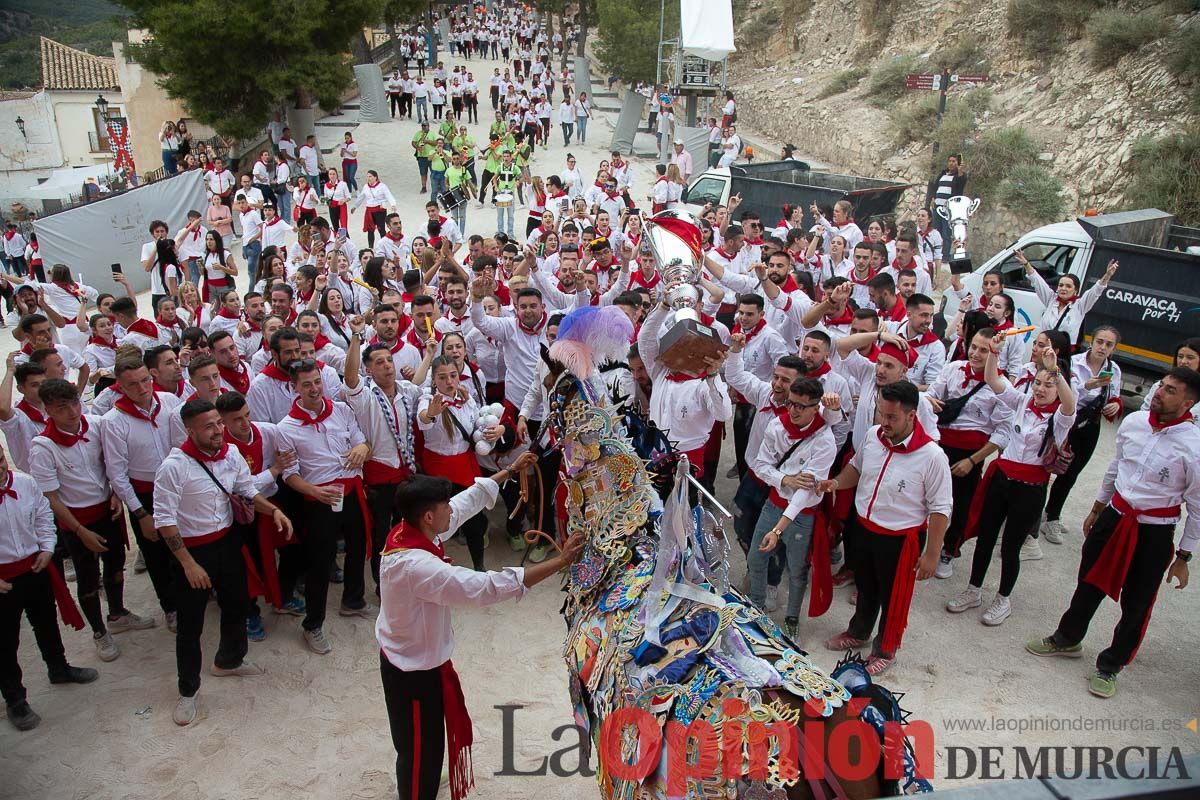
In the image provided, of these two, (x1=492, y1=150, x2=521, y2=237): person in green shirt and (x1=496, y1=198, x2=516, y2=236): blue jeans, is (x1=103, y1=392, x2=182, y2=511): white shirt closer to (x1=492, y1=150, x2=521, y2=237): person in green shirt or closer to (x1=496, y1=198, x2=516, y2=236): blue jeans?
(x1=492, y1=150, x2=521, y2=237): person in green shirt

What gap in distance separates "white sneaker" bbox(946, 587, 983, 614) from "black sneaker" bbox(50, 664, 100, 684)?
5695 millimetres

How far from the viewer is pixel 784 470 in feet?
16.9

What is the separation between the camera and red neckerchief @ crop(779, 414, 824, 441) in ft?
16.6

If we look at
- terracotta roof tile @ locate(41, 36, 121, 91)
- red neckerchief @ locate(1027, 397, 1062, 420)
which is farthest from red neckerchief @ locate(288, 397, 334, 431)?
terracotta roof tile @ locate(41, 36, 121, 91)

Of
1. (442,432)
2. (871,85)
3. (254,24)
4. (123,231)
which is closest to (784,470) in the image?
(442,432)

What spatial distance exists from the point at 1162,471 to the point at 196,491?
5.45m

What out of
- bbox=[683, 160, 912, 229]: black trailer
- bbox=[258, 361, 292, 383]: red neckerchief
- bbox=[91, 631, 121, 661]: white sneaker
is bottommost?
bbox=[91, 631, 121, 661]: white sneaker

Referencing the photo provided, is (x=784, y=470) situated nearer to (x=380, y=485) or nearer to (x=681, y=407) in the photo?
(x=681, y=407)

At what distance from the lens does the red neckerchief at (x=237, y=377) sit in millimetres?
6031

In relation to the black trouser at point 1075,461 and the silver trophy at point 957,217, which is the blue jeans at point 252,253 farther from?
the black trouser at point 1075,461

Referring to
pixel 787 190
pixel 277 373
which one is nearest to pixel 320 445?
pixel 277 373

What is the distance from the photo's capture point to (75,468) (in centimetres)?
495

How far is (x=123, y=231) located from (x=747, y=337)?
13.6 meters

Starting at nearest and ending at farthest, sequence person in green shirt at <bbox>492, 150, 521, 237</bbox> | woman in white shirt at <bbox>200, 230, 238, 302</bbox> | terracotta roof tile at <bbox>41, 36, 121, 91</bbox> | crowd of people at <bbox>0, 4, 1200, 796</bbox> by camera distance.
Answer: crowd of people at <bbox>0, 4, 1200, 796</bbox>
woman in white shirt at <bbox>200, 230, 238, 302</bbox>
person in green shirt at <bbox>492, 150, 521, 237</bbox>
terracotta roof tile at <bbox>41, 36, 121, 91</bbox>
